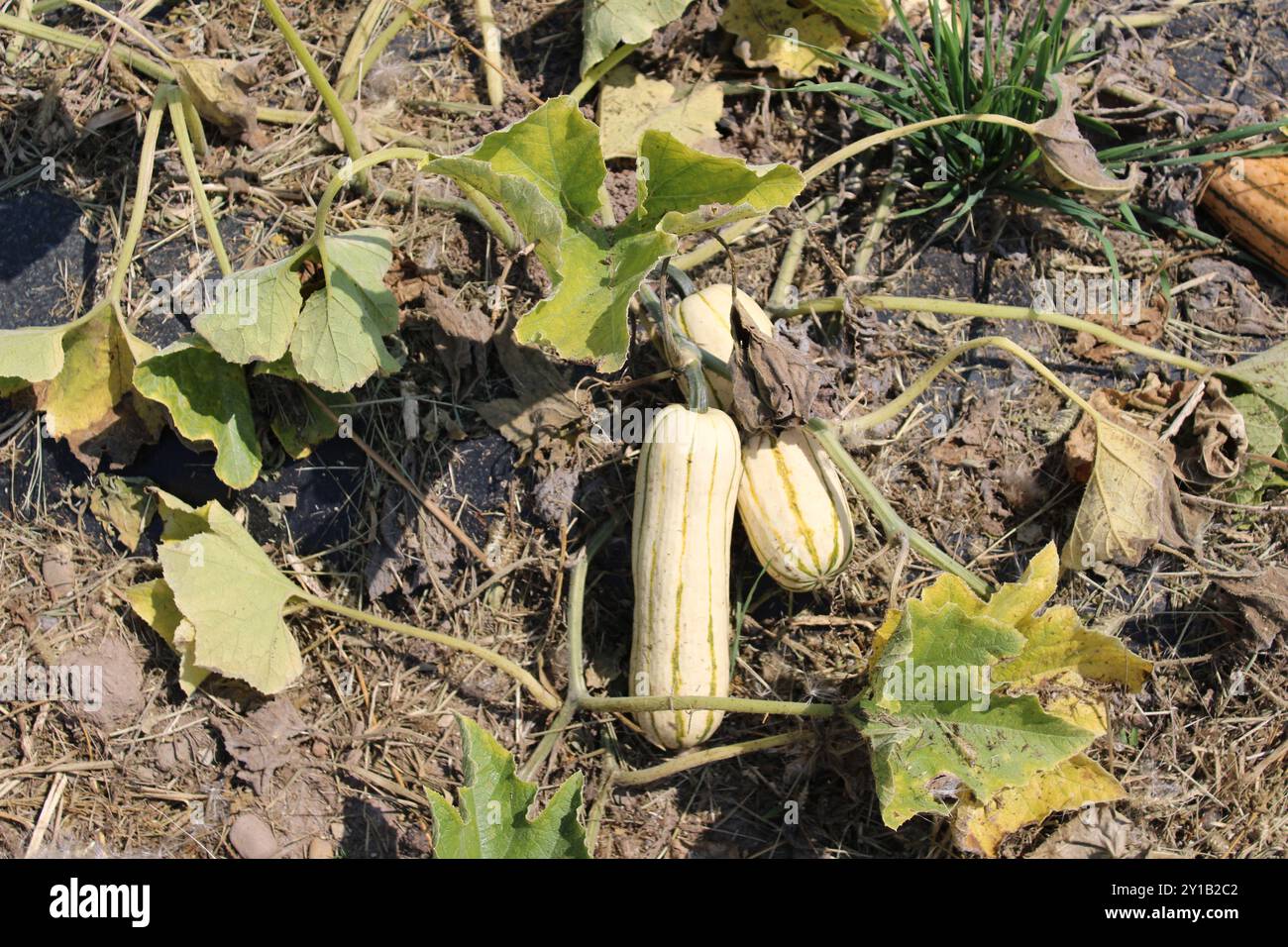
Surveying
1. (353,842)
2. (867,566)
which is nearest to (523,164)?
(867,566)

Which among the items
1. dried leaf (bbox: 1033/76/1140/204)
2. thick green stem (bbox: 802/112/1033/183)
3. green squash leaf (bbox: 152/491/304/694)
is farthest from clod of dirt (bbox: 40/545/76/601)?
dried leaf (bbox: 1033/76/1140/204)

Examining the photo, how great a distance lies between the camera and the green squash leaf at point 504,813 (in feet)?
8.52

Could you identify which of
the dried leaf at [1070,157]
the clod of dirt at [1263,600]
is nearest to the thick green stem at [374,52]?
the dried leaf at [1070,157]

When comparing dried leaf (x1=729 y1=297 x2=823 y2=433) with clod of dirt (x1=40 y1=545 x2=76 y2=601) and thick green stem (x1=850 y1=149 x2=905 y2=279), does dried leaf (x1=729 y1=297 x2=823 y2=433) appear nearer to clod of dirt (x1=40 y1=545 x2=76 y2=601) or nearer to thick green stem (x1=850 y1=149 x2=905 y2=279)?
thick green stem (x1=850 y1=149 x2=905 y2=279)

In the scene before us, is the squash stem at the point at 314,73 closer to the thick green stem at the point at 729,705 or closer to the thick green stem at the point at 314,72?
the thick green stem at the point at 314,72

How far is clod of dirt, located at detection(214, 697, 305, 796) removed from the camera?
306 centimetres

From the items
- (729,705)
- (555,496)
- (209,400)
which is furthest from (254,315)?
(729,705)

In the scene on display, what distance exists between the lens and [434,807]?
2.52 meters

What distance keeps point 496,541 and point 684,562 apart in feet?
1.96

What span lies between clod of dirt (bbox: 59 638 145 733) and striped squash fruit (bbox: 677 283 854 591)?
5.82 feet

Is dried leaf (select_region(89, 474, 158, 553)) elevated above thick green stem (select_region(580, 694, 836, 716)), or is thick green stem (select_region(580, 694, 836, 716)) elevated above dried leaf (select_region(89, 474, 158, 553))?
dried leaf (select_region(89, 474, 158, 553))

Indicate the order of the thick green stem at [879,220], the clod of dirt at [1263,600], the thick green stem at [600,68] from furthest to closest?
the thick green stem at [879,220]
the thick green stem at [600,68]
the clod of dirt at [1263,600]

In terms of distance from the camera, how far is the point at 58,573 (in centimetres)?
319

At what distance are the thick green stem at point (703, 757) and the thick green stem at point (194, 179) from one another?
1.74 metres
